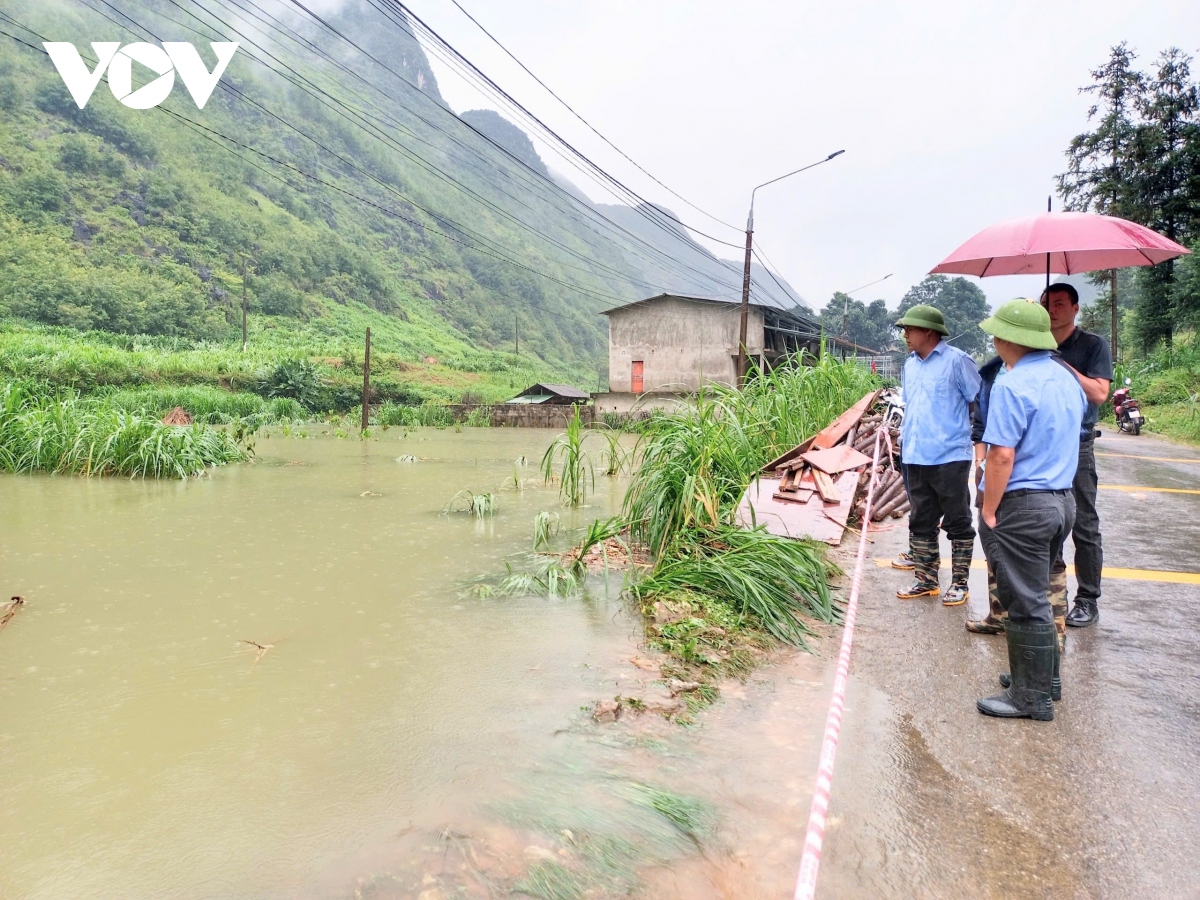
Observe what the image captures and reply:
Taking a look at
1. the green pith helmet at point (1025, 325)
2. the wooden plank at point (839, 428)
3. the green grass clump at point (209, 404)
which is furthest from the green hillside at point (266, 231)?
the green pith helmet at point (1025, 325)

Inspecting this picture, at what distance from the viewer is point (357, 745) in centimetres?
287

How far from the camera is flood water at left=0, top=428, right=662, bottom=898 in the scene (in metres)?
2.24

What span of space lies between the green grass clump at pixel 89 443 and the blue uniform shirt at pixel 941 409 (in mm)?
9220

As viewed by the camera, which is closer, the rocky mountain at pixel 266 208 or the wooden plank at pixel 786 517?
the wooden plank at pixel 786 517

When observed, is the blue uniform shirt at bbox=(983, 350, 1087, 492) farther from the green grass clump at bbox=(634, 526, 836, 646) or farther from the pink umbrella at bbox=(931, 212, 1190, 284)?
the green grass clump at bbox=(634, 526, 836, 646)

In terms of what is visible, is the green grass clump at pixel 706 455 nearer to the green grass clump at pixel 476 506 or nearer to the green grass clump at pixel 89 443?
the green grass clump at pixel 476 506

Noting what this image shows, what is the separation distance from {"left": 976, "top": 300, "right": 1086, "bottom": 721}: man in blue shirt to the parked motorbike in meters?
15.7

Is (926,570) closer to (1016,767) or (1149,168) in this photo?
(1016,767)

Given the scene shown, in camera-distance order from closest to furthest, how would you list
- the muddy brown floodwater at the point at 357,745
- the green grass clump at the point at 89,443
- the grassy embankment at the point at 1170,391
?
the muddy brown floodwater at the point at 357,745 < the green grass clump at the point at 89,443 < the grassy embankment at the point at 1170,391

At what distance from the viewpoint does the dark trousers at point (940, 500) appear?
4223 mm

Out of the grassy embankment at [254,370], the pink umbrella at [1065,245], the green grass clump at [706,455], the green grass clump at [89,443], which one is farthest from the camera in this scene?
the grassy embankment at [254,370]

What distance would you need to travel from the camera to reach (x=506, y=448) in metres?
17.7

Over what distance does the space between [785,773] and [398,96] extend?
125988 mm

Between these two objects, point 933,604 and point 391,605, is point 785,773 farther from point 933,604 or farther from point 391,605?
point 391,605
